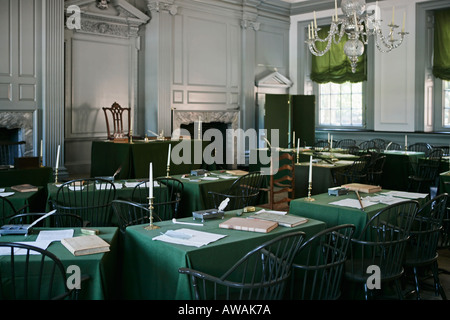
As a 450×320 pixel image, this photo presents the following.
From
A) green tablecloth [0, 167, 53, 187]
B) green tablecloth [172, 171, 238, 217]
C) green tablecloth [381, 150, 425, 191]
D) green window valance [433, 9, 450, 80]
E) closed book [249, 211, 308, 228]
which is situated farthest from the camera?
green window valance [433, 9, 450, 80]

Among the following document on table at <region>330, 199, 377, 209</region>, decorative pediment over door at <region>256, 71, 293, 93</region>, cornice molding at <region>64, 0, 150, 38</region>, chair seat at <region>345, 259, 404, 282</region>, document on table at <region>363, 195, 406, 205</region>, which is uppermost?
cornice molding at <region>64, 0, 150, 38</region>

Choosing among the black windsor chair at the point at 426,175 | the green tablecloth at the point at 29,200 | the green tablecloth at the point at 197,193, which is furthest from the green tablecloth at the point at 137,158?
the black windsor chair at the point at 426,175

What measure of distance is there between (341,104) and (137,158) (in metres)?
6.76

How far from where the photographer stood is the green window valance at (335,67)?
11.7 meters

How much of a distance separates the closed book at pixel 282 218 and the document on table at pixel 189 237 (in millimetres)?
492

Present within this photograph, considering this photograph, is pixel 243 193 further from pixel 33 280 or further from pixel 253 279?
pixel 33 280

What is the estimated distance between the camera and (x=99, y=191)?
4715 millimetres

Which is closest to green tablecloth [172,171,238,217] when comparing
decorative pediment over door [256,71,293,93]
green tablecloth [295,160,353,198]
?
green tablecloth [295,160,353,198]

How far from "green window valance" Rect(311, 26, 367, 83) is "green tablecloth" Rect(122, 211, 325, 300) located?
9.24 metres

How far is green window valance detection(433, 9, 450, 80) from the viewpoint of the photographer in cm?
1032

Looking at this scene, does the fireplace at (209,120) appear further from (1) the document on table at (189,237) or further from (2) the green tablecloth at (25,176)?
(1) the document on table at (189,237)

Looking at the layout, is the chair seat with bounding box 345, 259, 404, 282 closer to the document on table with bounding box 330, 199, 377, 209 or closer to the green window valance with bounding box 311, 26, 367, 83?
the document on table with bounding box 330, 199, 377, 209

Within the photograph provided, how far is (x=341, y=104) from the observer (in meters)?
12.3
